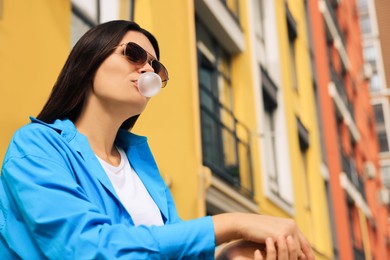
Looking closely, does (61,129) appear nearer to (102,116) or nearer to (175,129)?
(102,116)

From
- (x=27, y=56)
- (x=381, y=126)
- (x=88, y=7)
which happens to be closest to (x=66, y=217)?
(x=27, y=56)

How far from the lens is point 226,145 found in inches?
359

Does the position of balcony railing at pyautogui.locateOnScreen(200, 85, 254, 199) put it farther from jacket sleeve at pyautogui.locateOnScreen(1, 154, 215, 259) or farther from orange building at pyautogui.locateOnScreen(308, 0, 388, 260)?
orange building at pyautogui.locateOnScreen(308, 0, 388, 260)

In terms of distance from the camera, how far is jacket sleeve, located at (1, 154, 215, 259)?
160 centimetres

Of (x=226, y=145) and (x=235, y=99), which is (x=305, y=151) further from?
(x=226, y=145)

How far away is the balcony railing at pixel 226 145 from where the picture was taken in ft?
27.0

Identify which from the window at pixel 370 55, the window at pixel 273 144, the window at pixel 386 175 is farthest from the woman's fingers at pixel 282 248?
the window at pixel 386 175

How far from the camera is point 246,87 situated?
10336mm

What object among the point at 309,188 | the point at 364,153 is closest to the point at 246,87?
the point at 309,188

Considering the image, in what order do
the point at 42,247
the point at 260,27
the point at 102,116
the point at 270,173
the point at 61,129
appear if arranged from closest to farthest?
the point at 42,247 < the point at 61,129 < the point at 102,116 < the point at 270,173 < the point at 260,27

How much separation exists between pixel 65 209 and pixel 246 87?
8811mm

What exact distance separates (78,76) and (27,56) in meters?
1.70

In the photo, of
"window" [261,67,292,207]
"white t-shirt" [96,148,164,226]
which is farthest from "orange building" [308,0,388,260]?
"white t-shirt" [96,148,164,226]

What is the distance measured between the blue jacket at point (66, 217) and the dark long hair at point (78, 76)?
22cm
